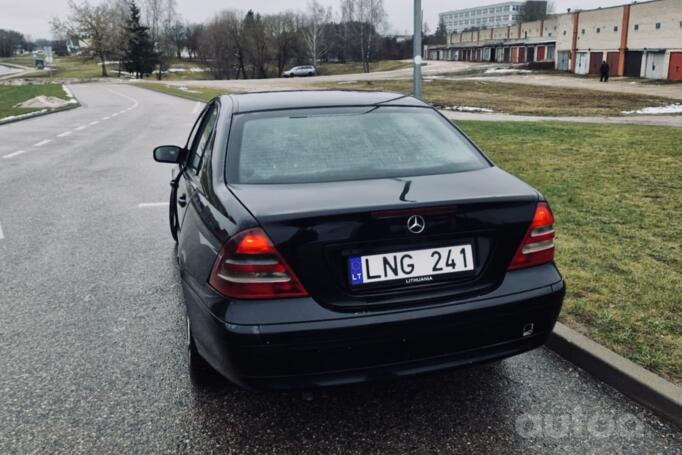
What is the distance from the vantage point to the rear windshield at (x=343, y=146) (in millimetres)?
3025

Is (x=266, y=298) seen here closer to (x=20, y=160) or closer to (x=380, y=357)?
(x=380, y=357)

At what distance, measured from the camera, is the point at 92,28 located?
8369cm

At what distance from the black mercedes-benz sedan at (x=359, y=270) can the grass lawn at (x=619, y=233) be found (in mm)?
1045

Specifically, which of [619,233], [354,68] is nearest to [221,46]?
[354,68]

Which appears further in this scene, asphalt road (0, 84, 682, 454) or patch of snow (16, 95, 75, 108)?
patch of snow (16, 95, 75, 108)

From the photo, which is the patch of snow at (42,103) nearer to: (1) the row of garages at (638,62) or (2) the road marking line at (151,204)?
(2) the road marking line at (151,204)

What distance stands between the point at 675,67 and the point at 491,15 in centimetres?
11343

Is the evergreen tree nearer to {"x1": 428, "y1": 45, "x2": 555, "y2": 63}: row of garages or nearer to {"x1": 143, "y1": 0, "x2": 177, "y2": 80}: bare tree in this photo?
{"x1": 143, "y1": 0, "x2": 177, "y2": 80}: bare tree

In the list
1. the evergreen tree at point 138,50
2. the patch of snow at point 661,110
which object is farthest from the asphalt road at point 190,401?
the evergreen tree at point 138,50

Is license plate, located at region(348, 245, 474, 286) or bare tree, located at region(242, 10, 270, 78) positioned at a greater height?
bare tree, located at region(242, 10, 270, 78)

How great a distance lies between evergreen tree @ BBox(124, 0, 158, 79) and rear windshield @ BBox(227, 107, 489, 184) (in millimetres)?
87388

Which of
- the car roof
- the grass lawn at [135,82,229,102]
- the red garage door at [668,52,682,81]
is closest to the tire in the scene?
the car roof

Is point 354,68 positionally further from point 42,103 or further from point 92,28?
point 42,103

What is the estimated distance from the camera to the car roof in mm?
3645
